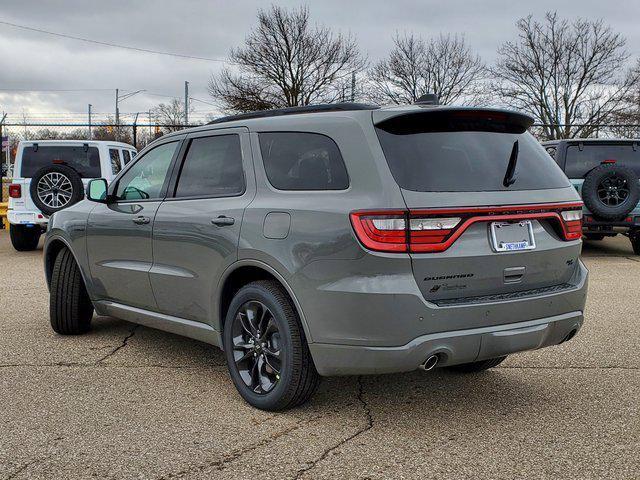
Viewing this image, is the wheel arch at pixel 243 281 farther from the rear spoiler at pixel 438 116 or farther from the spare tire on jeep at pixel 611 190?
the spare tire on jeep at pixel 611 190

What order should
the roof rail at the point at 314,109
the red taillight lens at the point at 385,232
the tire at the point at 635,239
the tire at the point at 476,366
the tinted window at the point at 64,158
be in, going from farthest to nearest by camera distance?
the tinted window at the point at 64,158
the tire at the point at 635,239
the tire at the point at 476,366
the roof rail at the point at 314,109
the red taillight lens at the point at 385,232

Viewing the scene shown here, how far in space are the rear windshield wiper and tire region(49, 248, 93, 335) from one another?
11.8 ft

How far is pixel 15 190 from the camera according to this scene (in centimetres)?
1197

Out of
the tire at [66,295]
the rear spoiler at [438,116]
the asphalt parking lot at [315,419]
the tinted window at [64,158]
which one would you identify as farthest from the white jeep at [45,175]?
the rear spoiler at [438,116]

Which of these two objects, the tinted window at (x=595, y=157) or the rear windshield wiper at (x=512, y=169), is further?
the tinted window at (x=595, y=157)

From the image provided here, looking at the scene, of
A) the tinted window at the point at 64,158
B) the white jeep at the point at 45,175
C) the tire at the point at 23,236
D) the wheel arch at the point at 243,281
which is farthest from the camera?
the tire at the point at 23,236

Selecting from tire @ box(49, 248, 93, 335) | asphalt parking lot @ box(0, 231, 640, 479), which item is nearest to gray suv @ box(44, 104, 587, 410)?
asphalt parking lot @ box(0, 231, 640, 479)

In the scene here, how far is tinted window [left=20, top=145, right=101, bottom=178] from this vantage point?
1224 cm

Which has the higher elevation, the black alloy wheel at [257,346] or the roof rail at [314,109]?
the roof rail at [314,109]

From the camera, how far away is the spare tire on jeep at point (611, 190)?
10578 mm

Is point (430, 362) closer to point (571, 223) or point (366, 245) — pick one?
point (366, 245)

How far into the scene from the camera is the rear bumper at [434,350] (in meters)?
3.43

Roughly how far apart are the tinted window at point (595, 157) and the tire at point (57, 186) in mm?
7683

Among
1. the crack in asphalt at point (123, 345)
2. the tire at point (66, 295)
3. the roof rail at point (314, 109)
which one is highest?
the roof rail at point (314, 109)
